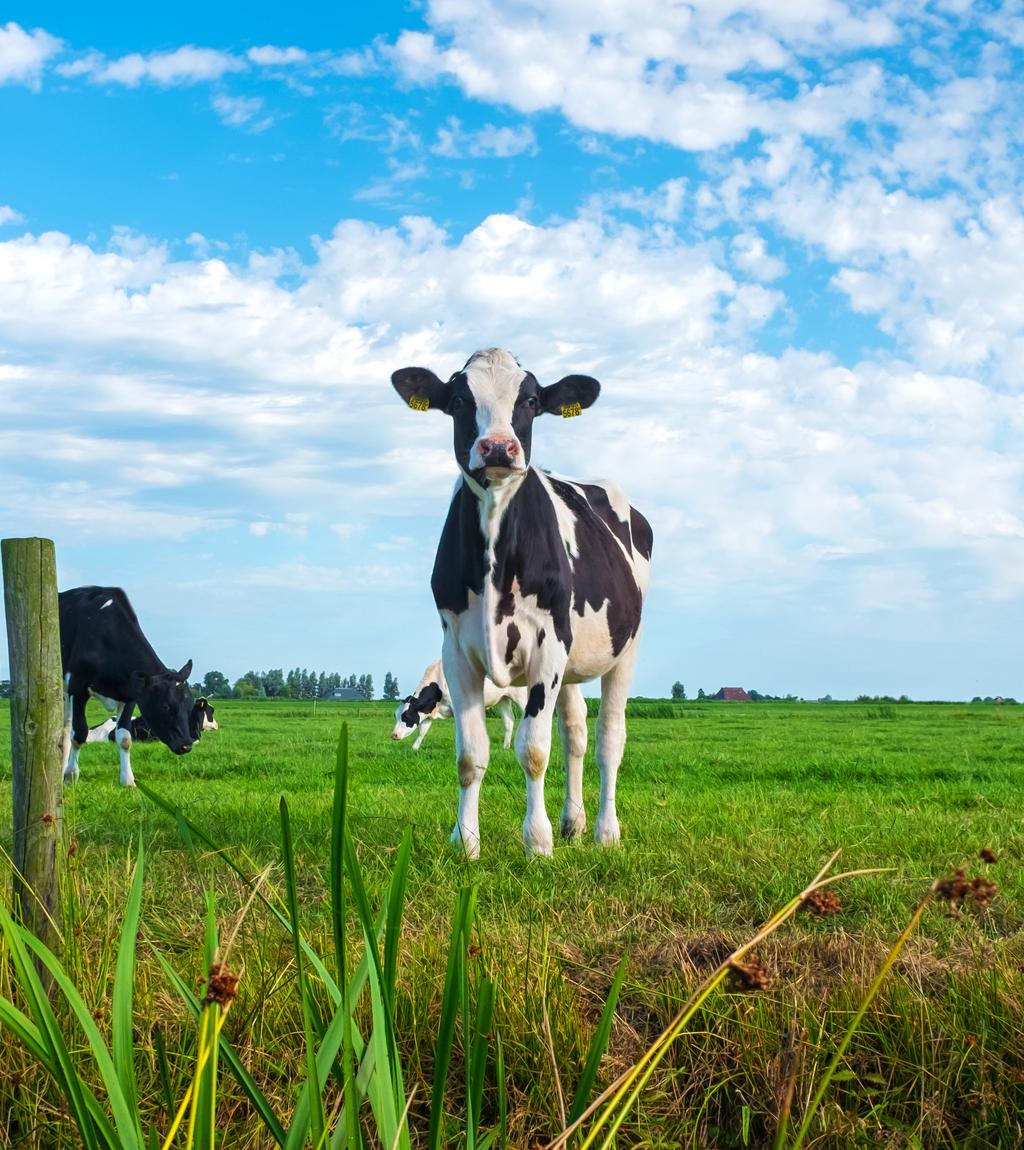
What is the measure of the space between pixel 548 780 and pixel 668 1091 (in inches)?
381

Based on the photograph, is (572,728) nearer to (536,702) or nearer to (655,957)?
(536,702)

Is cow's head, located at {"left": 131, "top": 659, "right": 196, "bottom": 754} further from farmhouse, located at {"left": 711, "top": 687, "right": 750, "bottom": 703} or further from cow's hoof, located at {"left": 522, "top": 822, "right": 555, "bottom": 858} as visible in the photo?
farmhouse, located at {"left": 711, "top": 687, "right": 750, "bottom": 703}

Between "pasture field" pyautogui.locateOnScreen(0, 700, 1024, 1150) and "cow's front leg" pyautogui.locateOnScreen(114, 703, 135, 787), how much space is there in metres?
3.04

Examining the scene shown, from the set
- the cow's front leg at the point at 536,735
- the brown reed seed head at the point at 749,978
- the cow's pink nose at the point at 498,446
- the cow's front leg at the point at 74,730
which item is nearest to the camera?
the brown reed seed head at the point at 749,978

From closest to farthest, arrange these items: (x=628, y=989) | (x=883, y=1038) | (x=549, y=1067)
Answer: (x=549, y=1067) < (x=883, y=1038) < (x=628, y=989)

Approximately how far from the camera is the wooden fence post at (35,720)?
461cm

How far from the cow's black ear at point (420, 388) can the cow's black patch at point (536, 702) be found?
2.12 meters

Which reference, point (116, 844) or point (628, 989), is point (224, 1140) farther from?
point (116, 844)

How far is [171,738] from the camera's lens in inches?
559

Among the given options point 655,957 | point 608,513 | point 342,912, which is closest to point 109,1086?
point 342,912

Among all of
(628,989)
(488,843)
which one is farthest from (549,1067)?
(488,843)

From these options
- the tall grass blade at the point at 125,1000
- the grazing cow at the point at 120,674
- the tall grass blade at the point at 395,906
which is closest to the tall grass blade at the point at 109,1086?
the tall grass blade at the point at 125,1000

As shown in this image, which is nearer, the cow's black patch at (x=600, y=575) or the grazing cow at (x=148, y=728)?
the cow's black patch at (x=600, y=575)

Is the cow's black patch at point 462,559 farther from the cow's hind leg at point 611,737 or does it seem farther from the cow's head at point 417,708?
the cow's head at point 417,708
